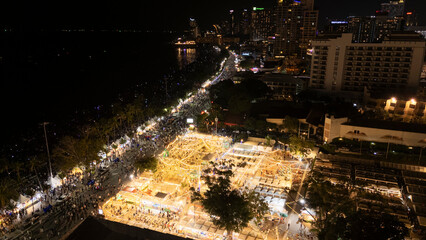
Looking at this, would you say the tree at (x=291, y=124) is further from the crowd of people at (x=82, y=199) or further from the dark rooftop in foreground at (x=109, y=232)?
the dark rooftop in foreground at (x=109, y=232)

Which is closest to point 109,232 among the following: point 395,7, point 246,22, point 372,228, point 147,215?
point 147,215

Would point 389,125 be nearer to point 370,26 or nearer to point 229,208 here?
point 229,208

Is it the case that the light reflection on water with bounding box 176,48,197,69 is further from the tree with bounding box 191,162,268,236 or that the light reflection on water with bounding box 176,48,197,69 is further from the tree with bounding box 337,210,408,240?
the tree with bounding box 337,210,408,240

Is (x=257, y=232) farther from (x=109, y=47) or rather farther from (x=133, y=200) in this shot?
(x=109, y=47)

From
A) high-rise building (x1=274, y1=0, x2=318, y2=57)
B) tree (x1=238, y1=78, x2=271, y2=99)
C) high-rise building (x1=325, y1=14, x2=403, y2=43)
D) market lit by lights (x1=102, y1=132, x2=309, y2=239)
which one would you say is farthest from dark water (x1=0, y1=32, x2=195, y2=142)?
high-rise building (x1=325, y1=14, x2=403, y2=43)

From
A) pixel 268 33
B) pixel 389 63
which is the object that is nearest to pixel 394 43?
pixel 389 63

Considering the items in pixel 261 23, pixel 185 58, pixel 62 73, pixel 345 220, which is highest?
pixel 261 23
